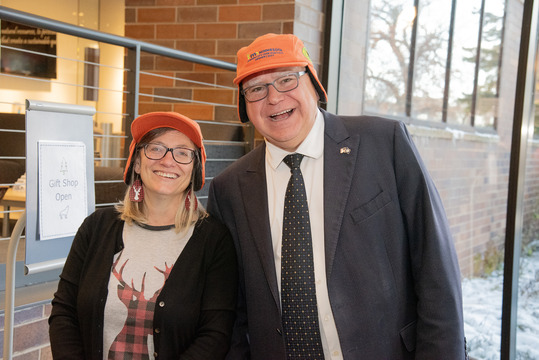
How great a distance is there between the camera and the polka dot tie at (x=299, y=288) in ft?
5.49

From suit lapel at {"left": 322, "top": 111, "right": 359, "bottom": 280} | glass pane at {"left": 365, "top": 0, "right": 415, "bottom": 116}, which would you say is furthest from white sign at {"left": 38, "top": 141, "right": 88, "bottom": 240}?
glass pane at {"left": 365, "top": 0, "right": 415, "bottom": 116}

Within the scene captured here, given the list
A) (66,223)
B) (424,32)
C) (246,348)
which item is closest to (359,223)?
(246,348)

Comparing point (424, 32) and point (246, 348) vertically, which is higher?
point (424, 32)

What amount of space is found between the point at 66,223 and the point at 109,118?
4548 mm

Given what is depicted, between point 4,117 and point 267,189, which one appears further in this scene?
point 4,117

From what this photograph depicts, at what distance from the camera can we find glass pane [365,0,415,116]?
13.1 feet

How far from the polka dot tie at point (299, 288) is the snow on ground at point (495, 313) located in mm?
2061

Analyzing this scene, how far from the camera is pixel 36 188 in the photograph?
1.98 meters

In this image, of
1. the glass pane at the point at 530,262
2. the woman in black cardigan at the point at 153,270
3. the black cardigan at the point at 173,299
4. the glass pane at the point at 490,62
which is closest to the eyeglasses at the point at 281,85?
the woman in black cardigan at the point at 153,270

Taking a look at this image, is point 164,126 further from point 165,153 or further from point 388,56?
point 388,56

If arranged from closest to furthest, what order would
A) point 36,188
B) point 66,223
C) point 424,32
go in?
1. point 36,188
2. point 66,223
3. point 424,32

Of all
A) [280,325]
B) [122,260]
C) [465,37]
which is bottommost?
[280,325]

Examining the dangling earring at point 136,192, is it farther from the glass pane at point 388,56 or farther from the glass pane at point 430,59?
the glass pane at point 388,56

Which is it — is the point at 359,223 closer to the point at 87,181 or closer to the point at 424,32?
the point at 87,181
